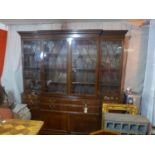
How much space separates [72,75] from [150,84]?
102 cm

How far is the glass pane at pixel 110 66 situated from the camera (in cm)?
204

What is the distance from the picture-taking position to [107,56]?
6.82 ft

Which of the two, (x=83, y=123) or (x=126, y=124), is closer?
(x=126, y=124)

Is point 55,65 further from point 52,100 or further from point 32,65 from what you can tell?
point 52,100

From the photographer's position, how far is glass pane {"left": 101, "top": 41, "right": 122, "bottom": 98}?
2041 mm

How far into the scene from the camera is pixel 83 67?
84.5 inches

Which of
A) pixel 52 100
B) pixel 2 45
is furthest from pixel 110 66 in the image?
pixel 2 45

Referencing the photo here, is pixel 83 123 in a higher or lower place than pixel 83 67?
lower

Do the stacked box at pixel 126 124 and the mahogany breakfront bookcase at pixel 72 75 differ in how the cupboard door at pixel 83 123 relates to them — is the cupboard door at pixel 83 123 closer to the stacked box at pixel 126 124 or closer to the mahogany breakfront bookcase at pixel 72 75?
the mahogany breakfront bookcase at pixel 72 75

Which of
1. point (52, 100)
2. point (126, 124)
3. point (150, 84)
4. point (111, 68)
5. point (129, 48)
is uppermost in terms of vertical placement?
point (129, 48)

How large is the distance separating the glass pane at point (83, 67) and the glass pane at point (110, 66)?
0.44 feet

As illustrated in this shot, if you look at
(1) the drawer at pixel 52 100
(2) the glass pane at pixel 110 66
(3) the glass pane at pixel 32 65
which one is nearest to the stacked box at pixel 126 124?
(2) the glass pane at pixel 110 66
